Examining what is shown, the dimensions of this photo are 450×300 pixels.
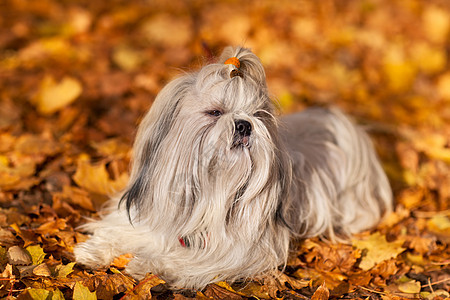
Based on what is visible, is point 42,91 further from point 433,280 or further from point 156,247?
point 433,280

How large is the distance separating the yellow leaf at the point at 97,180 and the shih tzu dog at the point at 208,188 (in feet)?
1.64

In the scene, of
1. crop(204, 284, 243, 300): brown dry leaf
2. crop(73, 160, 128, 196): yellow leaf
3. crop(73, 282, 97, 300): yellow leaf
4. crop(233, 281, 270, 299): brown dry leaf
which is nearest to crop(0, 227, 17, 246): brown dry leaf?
crop(73, 282, 97, 300): yellow leaf

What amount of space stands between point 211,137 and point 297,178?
1.08 metres

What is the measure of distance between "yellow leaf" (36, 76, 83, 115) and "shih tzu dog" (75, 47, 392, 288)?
210 centimetres

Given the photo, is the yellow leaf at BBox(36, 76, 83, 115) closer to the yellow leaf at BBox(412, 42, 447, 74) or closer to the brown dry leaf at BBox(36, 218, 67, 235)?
the brown dry leaf at BBox(36, 218, 67, 235)

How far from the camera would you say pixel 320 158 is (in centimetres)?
386

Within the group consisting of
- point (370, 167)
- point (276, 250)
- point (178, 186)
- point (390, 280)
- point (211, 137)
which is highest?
point (211, 137)

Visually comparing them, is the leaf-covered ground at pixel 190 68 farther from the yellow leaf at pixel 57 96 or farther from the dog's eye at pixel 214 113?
the dog's eye at pixel 214 113

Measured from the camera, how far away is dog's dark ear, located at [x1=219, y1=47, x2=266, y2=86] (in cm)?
285

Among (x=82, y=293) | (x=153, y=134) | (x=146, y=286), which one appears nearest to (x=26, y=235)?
(x=82, y=293)

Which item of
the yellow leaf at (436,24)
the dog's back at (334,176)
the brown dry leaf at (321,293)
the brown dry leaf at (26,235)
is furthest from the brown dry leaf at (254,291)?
the yellow leaf at (436,24)

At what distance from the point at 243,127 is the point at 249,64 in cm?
41

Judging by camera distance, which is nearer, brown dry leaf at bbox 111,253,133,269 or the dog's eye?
the dog's eye

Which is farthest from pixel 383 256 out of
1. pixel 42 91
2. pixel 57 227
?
pixel 42 91
